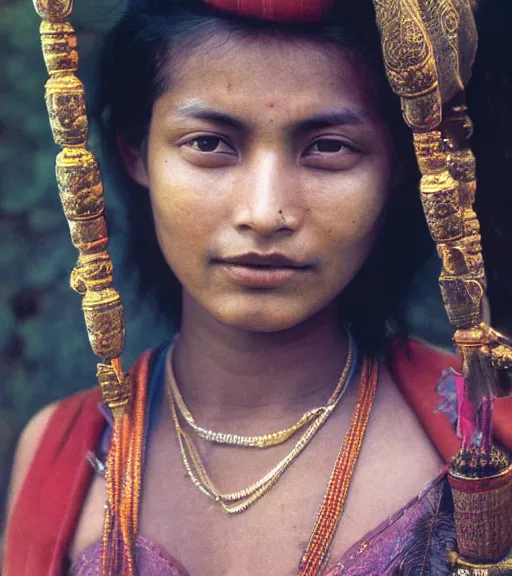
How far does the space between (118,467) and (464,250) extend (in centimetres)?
65

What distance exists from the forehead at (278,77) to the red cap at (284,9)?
0.11 ft

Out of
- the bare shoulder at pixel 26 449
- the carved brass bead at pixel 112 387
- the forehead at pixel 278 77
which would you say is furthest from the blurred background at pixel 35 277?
the forehead at pixel 278 77

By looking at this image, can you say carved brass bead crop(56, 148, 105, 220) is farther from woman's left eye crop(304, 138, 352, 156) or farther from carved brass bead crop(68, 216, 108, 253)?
woman's left eye crop(304, 138, 352, 156)

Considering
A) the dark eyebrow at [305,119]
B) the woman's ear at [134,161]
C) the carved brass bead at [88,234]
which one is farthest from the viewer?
the woman's ear at [134,161]

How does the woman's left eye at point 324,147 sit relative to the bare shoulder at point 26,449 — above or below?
above

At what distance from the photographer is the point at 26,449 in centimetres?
190

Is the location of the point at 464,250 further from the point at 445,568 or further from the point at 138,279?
the point at 138,279

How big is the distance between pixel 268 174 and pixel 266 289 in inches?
6.8

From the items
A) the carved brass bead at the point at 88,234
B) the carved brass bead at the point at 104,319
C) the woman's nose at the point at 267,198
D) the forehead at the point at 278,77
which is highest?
the forehead at the point at 278,77

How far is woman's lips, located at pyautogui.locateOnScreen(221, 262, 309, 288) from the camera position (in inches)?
60.5

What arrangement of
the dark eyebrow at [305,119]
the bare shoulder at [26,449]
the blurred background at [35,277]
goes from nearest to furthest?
the dark eyebrow at [305,119], the bare shoulder at [26,449], the blurred background at [35,277]

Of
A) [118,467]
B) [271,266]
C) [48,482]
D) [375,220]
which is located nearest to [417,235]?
[375,220]

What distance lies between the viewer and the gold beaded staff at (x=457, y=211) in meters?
1.40

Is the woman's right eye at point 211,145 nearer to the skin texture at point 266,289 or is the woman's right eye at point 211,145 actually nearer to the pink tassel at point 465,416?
the skin texture at point 266,289
